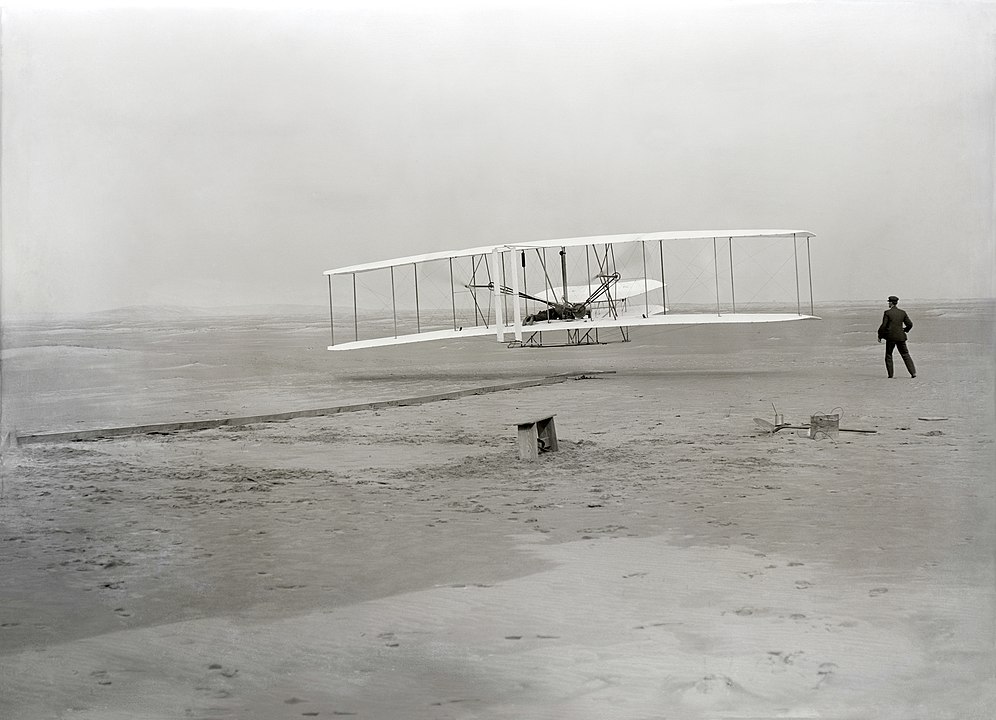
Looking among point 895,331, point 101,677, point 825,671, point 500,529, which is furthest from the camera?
point 895,331

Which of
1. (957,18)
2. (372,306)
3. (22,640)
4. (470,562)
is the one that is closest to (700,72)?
(957,18)

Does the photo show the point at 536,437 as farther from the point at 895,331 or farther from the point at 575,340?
the point at 895,331

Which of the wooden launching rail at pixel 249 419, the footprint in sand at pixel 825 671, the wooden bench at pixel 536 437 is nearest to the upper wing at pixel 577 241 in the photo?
the wooden launching rail at pixel 249 419

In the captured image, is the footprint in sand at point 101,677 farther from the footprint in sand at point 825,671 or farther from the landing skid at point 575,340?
the footprint in sand at point 825,671

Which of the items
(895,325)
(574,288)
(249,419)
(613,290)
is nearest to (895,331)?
(895,325)

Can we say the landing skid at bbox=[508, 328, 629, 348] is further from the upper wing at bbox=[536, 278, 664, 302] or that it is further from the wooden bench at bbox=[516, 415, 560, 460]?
the wooden bench at bbox=[516, 415, 560, 460]


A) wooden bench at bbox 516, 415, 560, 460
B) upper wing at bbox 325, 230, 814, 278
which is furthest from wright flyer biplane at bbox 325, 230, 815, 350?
wooden bench at bbox 516, 415, 560, 460
